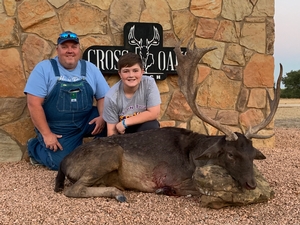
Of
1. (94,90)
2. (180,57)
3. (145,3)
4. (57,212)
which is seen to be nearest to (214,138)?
(180,57)

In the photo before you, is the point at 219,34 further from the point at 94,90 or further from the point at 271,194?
the point at 271,194

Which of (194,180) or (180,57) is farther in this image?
(180,57)

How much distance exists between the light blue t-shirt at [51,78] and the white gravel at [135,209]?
132 cm

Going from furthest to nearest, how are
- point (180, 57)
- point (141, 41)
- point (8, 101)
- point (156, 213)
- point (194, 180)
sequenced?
1. point (141, 41)
2. point (8, 101)
3. point (180, 57)
4. point (194, 180)
5. point (156, 213)

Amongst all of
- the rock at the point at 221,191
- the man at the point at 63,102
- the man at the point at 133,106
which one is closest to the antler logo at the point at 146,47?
the man at the point at 63,102

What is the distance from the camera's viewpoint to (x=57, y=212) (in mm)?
3662

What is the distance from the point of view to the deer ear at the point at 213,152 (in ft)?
12.8

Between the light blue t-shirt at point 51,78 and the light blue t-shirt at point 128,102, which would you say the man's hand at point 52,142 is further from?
the light blue t-shirt at point 128,102

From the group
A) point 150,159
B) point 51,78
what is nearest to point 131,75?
point 150,159

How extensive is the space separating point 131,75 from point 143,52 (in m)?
1.89

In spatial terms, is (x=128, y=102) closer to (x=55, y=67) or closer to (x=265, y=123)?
(x=55, y=67)

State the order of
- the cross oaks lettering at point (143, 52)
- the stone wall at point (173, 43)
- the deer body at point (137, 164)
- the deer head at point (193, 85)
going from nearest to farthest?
the deer head at point (193, 85)
the deer body at point (137, 164)
the stone wall at point (173, 43)
the cross oaks lettering at point (143, 52)

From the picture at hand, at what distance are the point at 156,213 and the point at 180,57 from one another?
1.58 metres

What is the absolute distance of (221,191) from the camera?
3713mm
